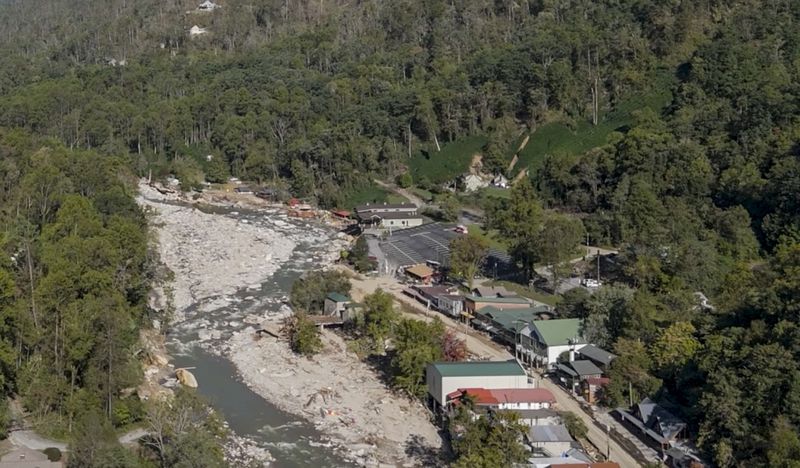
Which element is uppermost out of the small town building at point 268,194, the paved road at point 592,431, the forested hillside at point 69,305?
the forested hillside at point 69,305

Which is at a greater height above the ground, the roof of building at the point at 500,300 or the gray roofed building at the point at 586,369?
the gray roofed building at the point at 586,369

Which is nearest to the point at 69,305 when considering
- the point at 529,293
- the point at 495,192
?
the point at 529,293

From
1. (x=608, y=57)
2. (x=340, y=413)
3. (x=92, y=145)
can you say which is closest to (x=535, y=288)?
(x=340, y=413)

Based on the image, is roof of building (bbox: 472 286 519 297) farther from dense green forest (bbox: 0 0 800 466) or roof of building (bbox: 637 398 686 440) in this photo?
roof of building (bbox: 637 398 686 440)

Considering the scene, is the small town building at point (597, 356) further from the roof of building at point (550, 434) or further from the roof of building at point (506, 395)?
the roof of building at point (550, 434)

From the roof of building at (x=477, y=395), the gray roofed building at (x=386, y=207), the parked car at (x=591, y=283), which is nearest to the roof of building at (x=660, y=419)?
the roof of building at (x=477, y=395)

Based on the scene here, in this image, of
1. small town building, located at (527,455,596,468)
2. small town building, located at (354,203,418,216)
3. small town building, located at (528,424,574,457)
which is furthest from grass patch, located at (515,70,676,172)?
small town building, located at (527,455,596,468)
